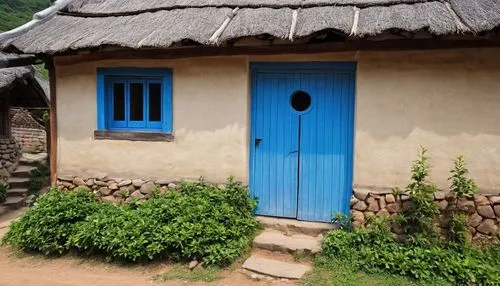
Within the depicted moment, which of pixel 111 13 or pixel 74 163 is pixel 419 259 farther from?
pixel 111 13

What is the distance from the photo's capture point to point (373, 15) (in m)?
4.55

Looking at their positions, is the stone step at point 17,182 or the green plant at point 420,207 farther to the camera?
the stone step at point 17,182

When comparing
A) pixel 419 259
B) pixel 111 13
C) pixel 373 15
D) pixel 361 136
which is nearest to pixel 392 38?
pixel 373 15

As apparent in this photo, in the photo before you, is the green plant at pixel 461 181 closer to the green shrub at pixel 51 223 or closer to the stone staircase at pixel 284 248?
the stone staircase at pixel 284 248

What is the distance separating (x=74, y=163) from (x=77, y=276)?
6.66 feet

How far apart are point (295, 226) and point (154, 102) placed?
8.36ft

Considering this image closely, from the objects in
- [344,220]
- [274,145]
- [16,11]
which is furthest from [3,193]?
[16,11]

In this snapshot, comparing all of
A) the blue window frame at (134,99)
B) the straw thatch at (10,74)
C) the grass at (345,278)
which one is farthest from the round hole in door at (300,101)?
the straw thatch at (10,74)

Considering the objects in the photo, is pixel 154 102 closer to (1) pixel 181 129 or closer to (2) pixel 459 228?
(1) pixel 181 129

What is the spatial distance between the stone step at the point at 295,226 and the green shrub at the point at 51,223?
2.24m

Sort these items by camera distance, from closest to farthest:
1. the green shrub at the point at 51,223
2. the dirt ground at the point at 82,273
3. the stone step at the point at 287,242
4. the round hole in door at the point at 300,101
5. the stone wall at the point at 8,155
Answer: the dirt ground at the point at 82,273, the stone step at the point at 287,242, the green shrub at the point at 51,223, the round hole in door at the point at 300,101, the stone wall at the point at 8,155

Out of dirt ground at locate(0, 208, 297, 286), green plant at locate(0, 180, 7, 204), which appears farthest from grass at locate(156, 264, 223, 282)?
green plant at locate(0, 180, 7, 204)

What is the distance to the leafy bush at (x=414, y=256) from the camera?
387 centimetres

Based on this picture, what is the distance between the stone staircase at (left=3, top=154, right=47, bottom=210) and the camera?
9278 millimetres
